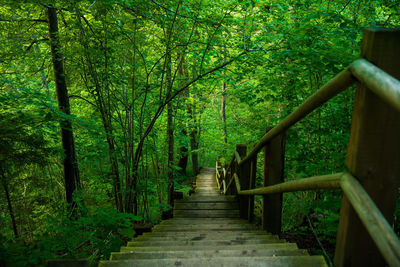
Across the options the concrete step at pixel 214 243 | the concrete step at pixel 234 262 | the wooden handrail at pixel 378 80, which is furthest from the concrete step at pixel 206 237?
the wooden handrail at pixel 378 80

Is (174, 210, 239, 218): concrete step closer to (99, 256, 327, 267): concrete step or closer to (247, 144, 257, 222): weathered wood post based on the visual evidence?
(247, 144, 257, 222): weathered wood post

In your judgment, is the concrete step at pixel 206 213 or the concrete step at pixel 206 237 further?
the concrete step at pixel 206 213

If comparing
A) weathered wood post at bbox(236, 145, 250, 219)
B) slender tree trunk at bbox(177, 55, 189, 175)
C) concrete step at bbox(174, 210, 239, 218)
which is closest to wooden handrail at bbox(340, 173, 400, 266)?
weathered wood post at bbox(236, 145, 250, 219)

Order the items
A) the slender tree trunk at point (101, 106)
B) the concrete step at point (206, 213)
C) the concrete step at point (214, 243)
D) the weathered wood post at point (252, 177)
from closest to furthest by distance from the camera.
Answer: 1. the concrete step at point (214, 243)
2. the weathered wood post at point (252, 177)
3. the slender tree trunk at point (101, 106)
4. the concrete step at point (206, 213)

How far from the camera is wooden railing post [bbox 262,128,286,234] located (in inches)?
91.4

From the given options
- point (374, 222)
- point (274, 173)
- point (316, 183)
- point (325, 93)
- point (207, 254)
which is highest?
point (325, 93)

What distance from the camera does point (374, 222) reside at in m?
0.71

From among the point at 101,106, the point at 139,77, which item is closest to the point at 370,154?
the point at 101,106

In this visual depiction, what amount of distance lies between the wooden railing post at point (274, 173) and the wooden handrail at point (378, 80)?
147cm

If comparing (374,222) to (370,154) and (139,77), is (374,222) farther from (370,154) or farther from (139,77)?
(139,77)

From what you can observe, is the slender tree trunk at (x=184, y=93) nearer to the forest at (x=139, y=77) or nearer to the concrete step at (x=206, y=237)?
the forest at (x=139, y=77)

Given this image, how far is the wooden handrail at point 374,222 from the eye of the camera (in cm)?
62

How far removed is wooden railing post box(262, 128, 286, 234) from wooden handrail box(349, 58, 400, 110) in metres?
1.47

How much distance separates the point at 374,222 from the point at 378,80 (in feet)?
1.53
